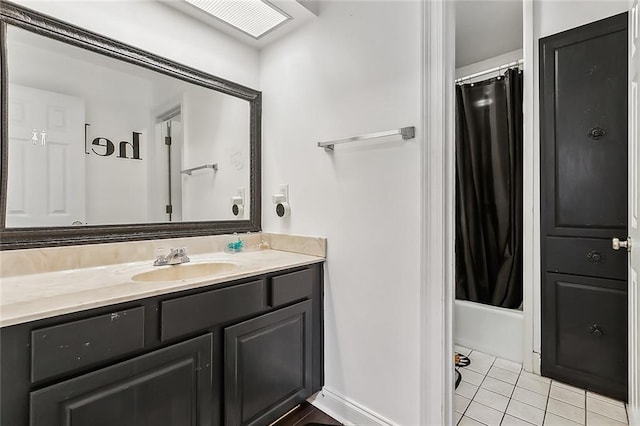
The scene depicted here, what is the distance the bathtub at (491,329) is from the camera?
205 cm

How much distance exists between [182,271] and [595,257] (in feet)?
7.35

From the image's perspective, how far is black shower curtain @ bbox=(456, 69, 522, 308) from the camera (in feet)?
7.61

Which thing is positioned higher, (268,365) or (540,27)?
(540,27)

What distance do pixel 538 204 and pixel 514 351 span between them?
3.33ft

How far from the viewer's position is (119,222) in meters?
1.45

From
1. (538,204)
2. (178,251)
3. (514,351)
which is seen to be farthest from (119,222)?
(514,351)

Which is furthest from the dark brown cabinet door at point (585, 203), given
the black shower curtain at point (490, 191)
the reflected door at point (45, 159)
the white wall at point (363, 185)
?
the reflected door at point (45, 159)

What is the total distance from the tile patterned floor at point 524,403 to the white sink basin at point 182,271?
138cm

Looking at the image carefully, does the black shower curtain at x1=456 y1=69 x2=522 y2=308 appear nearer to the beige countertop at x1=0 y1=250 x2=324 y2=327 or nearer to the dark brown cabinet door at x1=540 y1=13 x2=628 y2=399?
the dark brown cabinet door at x1=540 y1=13 x2=628 y2=399

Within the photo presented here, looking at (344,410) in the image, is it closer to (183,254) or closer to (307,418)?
(307,418)

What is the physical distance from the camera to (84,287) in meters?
1.03

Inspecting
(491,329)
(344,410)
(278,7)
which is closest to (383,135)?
(278,7)

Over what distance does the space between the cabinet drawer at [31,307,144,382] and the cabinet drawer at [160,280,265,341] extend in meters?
0.09

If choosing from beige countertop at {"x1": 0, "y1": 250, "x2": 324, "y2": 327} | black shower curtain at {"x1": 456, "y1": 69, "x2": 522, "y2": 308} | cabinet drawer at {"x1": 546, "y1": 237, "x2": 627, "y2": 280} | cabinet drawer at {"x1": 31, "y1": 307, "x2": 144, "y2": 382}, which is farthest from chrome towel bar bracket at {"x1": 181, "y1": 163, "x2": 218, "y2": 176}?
cabinet drawer at {"x1": 546, "y1": 237, "x2": 627, "y2": 280}
